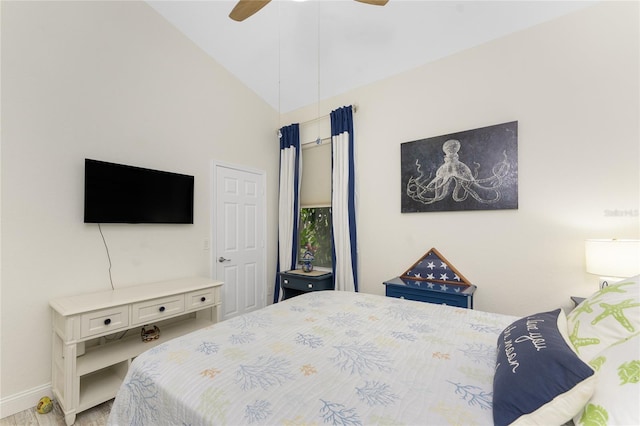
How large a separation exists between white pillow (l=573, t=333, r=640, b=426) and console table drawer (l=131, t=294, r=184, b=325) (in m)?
2.54

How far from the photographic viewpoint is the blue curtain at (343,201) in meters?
3.41

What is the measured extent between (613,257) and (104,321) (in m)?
3.50

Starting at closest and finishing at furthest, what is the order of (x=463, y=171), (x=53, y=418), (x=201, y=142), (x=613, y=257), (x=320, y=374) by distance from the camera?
(x=320, y=374), (x=613, y=257), (x=53, y=418), (x=463, y=171), (x=201, y=142)

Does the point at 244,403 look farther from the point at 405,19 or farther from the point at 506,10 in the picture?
the point at 506,10

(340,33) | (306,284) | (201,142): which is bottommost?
(306,284)

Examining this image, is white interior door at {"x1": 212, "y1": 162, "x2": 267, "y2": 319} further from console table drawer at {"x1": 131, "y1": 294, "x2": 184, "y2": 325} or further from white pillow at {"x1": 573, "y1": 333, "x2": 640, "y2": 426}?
white pillow at {"x1": 573, "y1": 333, "x2": 640, "y2": 426}

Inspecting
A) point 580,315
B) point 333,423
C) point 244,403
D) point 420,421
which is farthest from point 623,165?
point 244,403

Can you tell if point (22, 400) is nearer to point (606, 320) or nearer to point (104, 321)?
point (104, 321)

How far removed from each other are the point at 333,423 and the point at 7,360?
2532 mm

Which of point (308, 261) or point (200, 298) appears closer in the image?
point (200, 298)

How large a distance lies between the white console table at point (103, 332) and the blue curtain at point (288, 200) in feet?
4.80

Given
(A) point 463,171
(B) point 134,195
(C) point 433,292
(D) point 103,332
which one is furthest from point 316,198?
(D) point 103,332

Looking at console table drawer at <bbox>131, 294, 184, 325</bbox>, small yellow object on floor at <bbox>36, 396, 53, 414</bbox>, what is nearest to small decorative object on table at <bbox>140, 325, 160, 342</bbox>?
console table drawer at <bbox>131, 294, 184, 325</bbox>

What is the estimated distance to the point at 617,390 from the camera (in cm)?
73
